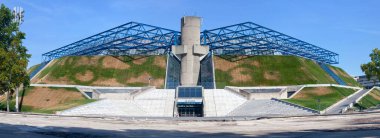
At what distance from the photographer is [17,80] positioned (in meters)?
77.0

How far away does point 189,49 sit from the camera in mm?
116625

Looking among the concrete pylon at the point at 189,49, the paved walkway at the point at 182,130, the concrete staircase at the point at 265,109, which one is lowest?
the paved walkway at the point at 182,130

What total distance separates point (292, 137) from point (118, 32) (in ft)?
297

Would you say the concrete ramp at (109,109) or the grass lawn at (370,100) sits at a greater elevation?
the grass lawn at (370,100)

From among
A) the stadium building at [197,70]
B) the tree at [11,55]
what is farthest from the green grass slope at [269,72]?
the tree at [11,55]

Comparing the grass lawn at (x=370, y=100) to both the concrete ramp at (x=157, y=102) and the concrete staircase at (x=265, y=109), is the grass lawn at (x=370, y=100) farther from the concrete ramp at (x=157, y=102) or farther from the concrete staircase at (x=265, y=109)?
the concrete ramp at (x=157, y=102)

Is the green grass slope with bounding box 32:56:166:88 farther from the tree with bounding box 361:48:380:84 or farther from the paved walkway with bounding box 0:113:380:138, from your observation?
the paved walkway with bounding box 0:113:380:138

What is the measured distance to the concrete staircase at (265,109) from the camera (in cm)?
7294

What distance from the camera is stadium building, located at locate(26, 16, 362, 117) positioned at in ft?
299

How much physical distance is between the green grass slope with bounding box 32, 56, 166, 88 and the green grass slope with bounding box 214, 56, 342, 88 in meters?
17.4

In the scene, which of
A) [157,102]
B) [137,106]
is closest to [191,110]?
[157,102]

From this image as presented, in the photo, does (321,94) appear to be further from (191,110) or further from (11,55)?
(11,55)

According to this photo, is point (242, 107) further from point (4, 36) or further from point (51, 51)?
point (51, 51)

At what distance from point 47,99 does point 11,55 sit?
62.9 feet
